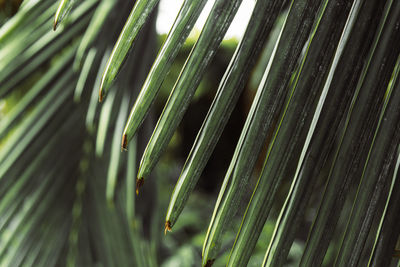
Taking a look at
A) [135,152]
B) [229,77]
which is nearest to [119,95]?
[135,152]

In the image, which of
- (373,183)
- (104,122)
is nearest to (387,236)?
(373,183)

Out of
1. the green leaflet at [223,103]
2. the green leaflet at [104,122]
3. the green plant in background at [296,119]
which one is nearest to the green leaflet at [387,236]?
the green plant in background at [296,119]

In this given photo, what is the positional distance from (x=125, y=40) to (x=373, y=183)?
0.17m

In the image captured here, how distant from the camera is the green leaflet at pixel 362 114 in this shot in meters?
0.25

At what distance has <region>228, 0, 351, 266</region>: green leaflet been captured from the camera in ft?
0.78

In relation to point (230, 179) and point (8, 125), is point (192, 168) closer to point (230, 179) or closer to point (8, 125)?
point (230, 179)

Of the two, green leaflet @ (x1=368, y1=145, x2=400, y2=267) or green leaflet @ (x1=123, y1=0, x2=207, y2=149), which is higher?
green leaflet @ (x1=123, y1=0, x2=207, y2=149)

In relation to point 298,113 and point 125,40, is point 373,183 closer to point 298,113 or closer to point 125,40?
point 298,113

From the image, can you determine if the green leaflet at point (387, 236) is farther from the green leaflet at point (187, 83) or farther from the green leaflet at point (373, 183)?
the green leaflet at point (187, 83)

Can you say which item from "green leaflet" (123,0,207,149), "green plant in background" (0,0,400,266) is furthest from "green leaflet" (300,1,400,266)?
"green leaflet" (123,0,207,149)

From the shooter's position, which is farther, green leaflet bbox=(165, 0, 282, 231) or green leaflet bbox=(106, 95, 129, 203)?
green leaflet bbox=(106, 95, 129, 203)

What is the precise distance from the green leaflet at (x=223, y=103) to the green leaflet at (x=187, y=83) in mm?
15

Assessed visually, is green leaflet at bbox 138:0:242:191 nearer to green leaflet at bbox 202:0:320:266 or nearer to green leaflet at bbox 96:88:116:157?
green leaflet at bbox 202:0:320:266

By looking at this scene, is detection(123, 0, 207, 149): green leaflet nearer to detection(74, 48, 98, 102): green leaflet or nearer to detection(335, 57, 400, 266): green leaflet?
detection(335, 57, 400, 266): green leaflet
